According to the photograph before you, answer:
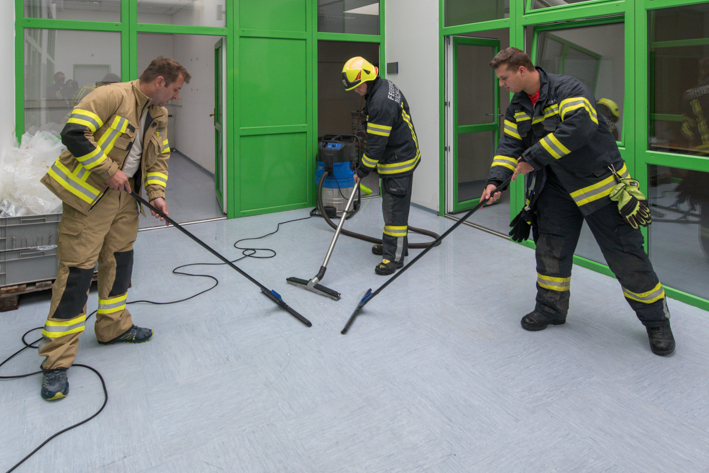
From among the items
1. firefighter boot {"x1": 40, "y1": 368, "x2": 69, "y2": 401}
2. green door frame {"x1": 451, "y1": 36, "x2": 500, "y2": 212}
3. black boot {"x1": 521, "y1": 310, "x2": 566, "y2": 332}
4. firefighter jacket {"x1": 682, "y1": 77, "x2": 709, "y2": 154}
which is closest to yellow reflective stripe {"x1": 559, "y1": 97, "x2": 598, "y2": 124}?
firefighter jacket {"x1": 682, "y1": 77, "x2": 709, "y2": 154}

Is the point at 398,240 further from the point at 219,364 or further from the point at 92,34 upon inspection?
the point at 92,34

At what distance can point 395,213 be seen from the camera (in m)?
4.23

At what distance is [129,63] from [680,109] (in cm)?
A: 453

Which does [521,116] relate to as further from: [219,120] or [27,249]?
[219,120]

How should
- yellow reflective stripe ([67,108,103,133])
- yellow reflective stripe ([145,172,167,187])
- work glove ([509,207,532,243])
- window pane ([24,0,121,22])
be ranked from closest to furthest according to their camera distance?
yellow reflective stripe ([67,108,103,133]) < yellow reflective stripe ([145,172,167,187]) < work glove ([509,207,532,243]) < window pane ([24,0,121,22])

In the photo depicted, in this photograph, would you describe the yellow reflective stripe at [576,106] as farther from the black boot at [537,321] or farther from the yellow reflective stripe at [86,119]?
the yellow reflective stripe at [86,119]

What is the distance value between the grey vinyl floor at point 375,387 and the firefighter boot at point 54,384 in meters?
0.05

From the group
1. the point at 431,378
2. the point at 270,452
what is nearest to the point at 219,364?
the point at 270,452

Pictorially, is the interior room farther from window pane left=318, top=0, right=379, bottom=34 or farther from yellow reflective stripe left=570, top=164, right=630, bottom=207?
window pane left=318, top=0, right=379, bottom=34

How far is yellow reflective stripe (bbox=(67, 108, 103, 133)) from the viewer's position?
96.7 inches

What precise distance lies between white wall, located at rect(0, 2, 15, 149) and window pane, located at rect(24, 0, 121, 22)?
0.56 feet

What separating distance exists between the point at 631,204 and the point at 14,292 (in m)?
3.67

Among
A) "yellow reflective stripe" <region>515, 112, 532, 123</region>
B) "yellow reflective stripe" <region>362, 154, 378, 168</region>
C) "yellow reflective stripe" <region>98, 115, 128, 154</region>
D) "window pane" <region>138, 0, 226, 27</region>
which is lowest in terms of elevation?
"yellow reflective stripe" <region>362, 154, 378, 168</region>

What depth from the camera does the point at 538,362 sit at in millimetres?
2838
